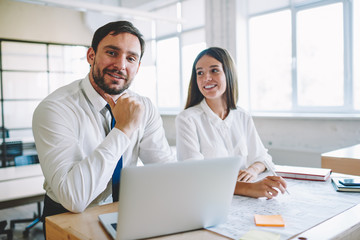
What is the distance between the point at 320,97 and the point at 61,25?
19.4ft

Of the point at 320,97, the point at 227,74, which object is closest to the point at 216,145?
the point at 227,74

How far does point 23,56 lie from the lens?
7.06 metres

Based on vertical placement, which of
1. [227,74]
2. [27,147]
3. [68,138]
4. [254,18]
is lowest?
[27,147]

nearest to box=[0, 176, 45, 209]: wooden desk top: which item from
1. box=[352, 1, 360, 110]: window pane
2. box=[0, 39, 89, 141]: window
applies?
box=[352, 1, 360, 110]: window pane

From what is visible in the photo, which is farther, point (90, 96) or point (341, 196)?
point (90, 96)

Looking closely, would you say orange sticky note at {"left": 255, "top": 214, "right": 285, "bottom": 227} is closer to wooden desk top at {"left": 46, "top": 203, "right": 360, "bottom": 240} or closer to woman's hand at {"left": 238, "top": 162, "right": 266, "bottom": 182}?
wooden desk top at {"left": 46, "top": 203, "right": 360, "bottom": 240}

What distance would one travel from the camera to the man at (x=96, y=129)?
119 centimetres

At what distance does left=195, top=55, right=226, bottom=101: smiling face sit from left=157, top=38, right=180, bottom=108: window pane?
456 centimetres

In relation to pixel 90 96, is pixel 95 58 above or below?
above

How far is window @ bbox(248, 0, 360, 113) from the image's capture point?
4008mm

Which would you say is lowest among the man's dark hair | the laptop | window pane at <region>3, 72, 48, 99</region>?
the laptop

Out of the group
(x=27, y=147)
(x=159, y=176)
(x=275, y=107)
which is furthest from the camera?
(x=27, y=147)

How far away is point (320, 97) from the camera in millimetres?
4309

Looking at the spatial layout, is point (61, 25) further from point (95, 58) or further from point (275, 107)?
point (95, 58)
